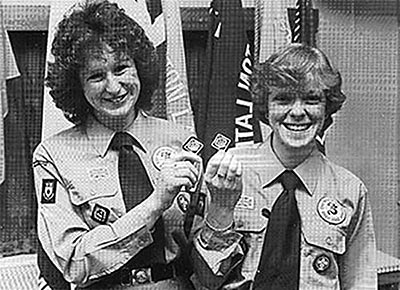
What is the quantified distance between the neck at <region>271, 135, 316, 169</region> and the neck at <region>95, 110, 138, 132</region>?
342mm

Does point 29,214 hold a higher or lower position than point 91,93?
lower

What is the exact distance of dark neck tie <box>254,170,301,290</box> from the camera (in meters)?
1.80

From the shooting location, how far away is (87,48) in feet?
5.78

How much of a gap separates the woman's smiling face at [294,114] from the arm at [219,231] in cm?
13

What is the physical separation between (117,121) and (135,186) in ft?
0.52

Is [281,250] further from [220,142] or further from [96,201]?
[96,201]

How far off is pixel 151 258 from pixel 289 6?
2.20ft

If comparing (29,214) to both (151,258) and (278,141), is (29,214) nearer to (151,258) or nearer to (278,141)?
(151,258)

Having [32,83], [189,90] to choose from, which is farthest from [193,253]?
[32,83]

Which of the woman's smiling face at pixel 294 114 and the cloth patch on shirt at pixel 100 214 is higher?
the woman's smiling face at pixel 294 114

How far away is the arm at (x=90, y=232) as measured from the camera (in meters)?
1.76

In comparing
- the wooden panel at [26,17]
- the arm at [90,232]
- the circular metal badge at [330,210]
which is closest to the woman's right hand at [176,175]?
the arm at [90,232]

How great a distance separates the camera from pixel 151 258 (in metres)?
1.78

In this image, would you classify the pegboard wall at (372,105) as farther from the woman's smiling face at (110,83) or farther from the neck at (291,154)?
the woman's smiling face at (110,83)
